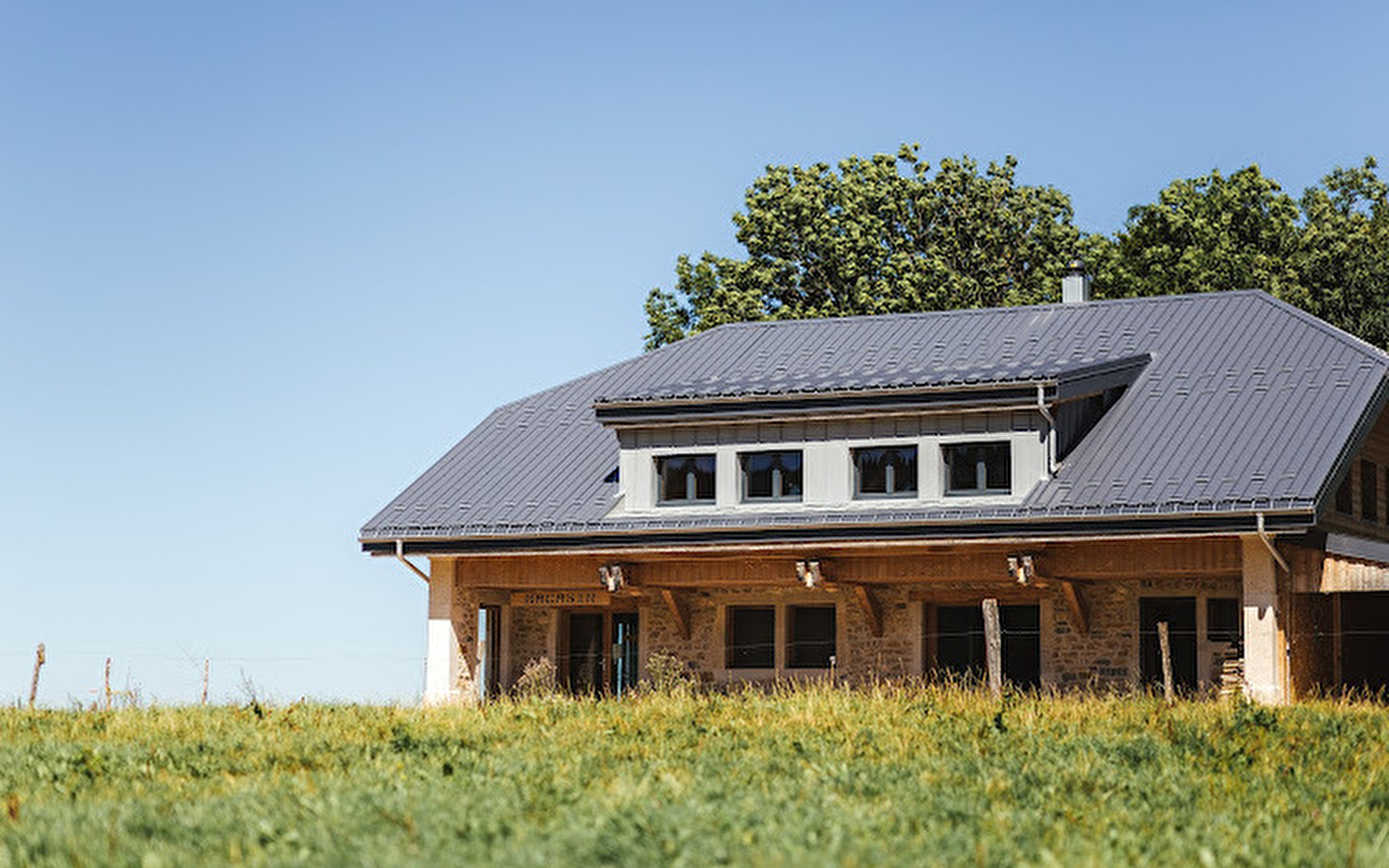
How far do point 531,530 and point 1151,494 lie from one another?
9562 millimetres

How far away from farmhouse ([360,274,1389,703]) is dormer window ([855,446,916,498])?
0.03m

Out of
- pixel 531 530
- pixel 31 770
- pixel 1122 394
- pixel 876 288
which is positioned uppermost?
pixel 876 288

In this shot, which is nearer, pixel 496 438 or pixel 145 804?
pixel 145 804

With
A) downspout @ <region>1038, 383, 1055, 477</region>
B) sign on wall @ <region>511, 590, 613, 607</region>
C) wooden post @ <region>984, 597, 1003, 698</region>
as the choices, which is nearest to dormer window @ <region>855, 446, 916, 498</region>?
downspout @ <region>1038, 383, 1055, 477</region>

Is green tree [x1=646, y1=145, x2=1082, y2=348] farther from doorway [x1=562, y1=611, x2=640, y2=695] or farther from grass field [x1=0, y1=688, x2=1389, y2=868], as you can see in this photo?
grass field [x1=0, y1=688, x2=1389, y2=868]

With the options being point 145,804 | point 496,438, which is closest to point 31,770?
point 145,804

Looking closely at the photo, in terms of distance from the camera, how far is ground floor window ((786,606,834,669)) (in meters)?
31.0

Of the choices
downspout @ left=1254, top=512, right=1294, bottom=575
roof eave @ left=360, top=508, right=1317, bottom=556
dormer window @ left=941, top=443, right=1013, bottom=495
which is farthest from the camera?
dormer window @ left=941, top=443, right=1013, bottom=495

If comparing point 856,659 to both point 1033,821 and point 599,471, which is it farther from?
point 1033,821

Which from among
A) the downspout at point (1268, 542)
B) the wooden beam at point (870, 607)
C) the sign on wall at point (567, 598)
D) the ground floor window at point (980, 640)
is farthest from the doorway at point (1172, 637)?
the sign on wall at point (567, 598)

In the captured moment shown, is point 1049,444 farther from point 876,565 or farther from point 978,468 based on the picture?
point 876,565

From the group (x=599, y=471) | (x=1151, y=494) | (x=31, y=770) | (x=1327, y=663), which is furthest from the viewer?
(x=599, y=471)

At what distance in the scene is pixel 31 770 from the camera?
17.0 metres

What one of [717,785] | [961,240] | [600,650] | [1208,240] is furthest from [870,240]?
[717,785]
